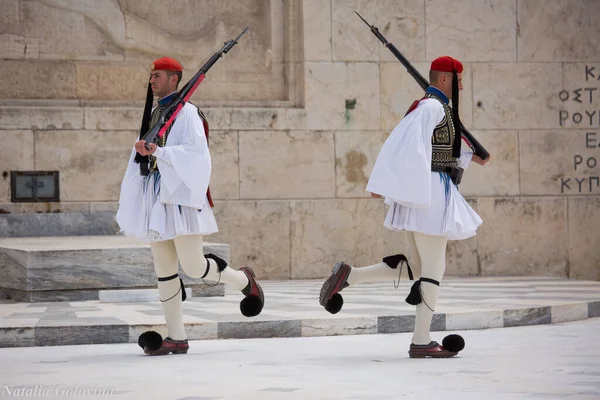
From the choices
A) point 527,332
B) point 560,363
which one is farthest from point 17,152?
point 560,363

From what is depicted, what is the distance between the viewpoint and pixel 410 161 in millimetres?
6984

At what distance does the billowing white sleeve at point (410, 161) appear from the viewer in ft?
22.7

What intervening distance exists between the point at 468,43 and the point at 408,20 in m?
0.77

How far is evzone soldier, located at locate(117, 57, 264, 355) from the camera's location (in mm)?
7059

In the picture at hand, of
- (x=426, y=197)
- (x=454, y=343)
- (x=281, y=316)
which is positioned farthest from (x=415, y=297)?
(x=281, y=316)

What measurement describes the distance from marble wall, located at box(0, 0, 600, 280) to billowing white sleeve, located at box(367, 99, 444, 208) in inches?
248

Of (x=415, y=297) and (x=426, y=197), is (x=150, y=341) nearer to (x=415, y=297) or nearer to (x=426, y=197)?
(x=415, y=297)

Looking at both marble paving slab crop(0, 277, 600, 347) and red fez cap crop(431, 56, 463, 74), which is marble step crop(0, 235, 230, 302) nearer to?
marble paving slab crop(0, 277, 600, 347)

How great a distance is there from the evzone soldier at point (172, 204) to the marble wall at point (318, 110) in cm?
589

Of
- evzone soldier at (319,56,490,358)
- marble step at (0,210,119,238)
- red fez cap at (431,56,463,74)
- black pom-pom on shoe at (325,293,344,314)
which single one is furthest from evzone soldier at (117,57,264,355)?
marble step at (0,210,119,238)

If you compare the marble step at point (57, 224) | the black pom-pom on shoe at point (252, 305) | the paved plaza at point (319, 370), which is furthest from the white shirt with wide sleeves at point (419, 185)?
the marble step at point (57, 224)

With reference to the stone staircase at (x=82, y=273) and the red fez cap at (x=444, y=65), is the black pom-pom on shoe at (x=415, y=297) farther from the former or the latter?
the stone staircase at (x=82, y=273)

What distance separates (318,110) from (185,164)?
656 centimetres

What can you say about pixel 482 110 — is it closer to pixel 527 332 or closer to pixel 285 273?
pixel 285 273
